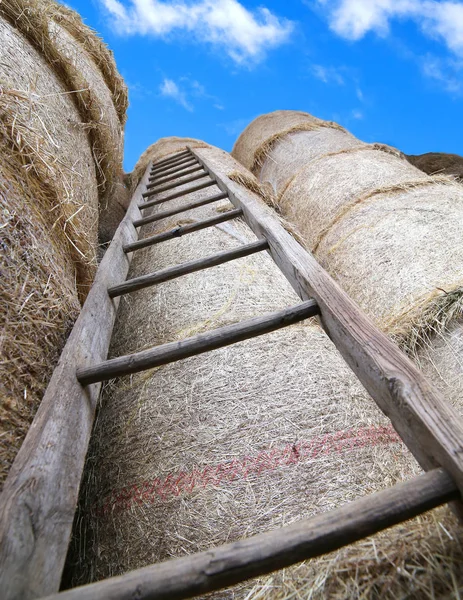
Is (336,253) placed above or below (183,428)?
above

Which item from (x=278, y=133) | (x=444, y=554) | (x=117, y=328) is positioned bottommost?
(x=444, y=554)

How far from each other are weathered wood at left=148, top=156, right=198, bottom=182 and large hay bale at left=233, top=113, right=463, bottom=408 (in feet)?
2.16

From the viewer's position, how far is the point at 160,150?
4.20 meters

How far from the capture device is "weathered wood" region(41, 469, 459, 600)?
0.64 meters

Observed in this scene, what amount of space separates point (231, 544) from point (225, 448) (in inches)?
26.2

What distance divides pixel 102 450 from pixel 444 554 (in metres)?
1.12

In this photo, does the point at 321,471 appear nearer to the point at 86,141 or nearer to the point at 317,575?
the point at 317,575

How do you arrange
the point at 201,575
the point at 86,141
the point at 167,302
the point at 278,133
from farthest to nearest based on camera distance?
the point at 278,133, the point at 86,141, the point at 167,302, the point at 201,575

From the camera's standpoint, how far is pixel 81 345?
1.24 m

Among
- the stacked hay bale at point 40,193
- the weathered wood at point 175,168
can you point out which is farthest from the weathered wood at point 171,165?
the stacked hay bale at point 40,193

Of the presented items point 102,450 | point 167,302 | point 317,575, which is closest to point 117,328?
point 167,302

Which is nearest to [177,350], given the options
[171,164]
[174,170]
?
[174,170]

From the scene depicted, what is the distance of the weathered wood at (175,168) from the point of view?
336cm

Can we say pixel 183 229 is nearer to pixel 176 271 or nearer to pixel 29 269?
pixel 176 271
